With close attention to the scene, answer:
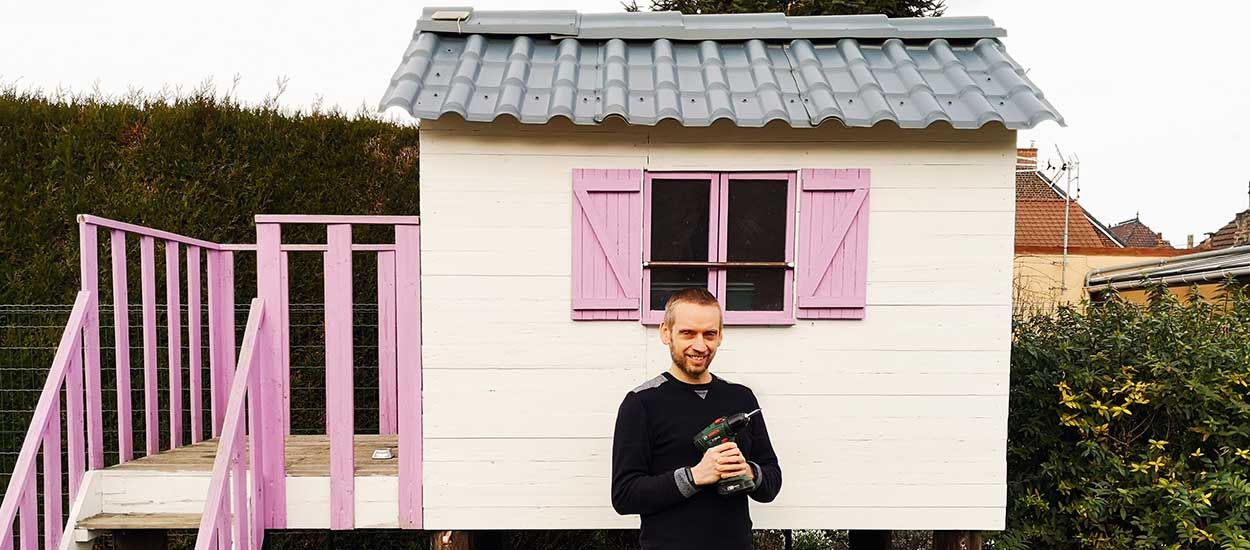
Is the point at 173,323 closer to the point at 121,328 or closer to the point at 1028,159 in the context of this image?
the point at 121,328

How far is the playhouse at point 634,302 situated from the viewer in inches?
115

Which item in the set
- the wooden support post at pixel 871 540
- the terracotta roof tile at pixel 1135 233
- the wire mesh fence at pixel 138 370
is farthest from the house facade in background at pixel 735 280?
the terracotta roof tile at pixel 1135 233

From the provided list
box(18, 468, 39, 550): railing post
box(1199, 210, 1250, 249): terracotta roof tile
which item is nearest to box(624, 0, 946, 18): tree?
box(18, 468, 39, 550): railing post

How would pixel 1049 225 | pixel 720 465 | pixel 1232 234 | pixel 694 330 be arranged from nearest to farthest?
pixel 720 465 → pixel 694 330 → pixel 1232 234 → pixel 1049 225

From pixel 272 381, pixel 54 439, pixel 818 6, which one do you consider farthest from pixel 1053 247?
pixel 54 439

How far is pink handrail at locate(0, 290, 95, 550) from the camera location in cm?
259

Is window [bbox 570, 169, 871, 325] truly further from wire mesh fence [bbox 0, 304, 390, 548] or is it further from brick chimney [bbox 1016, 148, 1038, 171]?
brick chimney [bbox 1016, 148, 1038, 171]

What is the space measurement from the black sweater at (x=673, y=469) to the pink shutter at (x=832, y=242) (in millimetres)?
943

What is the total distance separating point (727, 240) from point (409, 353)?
59.8 inches

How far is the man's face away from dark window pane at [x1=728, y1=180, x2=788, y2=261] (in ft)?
3.03

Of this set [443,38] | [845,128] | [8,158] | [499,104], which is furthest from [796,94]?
[8,158]

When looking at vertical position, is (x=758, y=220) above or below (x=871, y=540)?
above

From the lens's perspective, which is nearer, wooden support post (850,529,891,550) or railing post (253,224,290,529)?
railing post (253,224,290,529)

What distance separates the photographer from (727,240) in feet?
9.66
